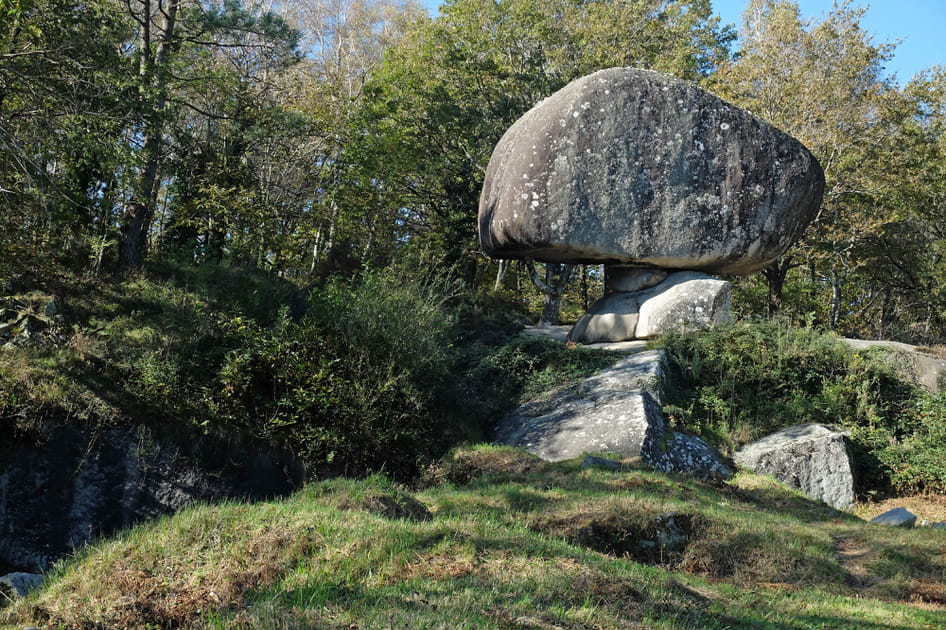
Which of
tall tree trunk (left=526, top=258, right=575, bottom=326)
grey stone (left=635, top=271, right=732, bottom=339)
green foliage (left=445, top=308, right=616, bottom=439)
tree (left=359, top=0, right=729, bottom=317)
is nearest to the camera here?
green foliage (left=445, top=308, right=616, bottom=439)

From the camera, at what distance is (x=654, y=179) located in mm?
14508

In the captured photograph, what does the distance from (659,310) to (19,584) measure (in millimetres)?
12271

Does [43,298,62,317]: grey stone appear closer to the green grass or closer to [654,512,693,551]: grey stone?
the green grass

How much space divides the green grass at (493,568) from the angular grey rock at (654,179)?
22.7ft

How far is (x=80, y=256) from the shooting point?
1196cm

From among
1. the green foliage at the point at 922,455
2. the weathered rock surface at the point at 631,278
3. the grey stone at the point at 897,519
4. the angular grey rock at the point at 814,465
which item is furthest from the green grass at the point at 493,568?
the weathered rock surface at the point at 631,278

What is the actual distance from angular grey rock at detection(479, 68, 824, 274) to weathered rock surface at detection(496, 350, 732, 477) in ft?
9.84

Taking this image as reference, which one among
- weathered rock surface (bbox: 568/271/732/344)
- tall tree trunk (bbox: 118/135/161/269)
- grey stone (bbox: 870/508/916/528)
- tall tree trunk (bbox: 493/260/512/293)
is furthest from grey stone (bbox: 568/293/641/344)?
tall tree trunk (bbox: 118/135/161/269)

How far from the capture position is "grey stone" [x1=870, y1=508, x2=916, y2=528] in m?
9.18

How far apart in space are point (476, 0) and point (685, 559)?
61.6ft

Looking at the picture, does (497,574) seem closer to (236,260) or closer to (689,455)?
(689,455)

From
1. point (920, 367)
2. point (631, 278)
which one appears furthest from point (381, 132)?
point (920, 367)

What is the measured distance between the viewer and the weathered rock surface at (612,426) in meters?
10.7

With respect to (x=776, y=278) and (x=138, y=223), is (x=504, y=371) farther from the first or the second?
(x=776, y=278)
